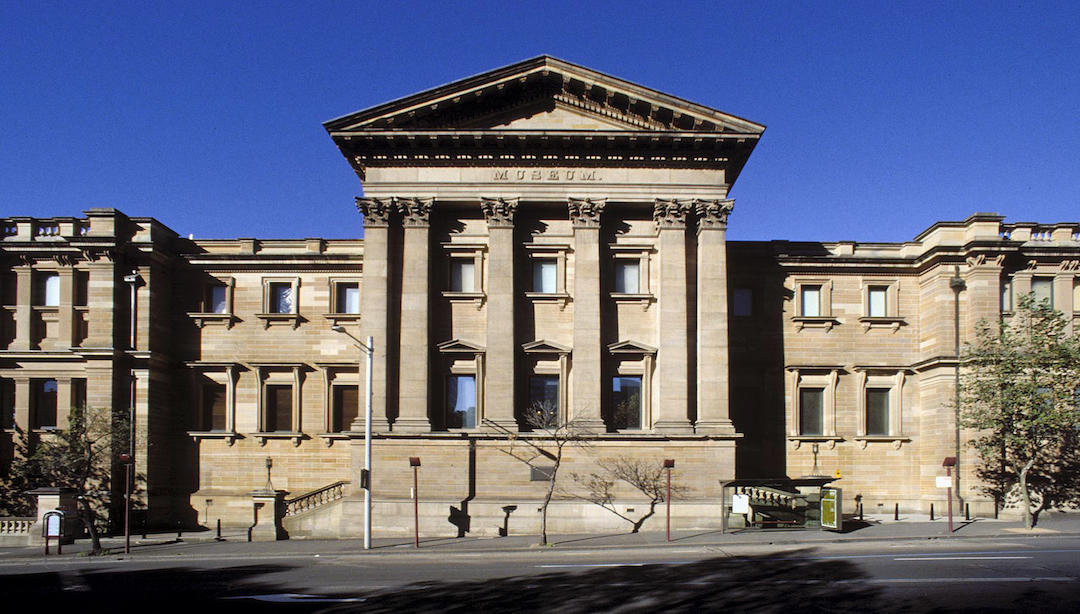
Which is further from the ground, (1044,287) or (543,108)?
(543,108)

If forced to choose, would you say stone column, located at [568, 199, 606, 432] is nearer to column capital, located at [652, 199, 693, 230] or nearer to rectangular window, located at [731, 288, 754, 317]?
column capital, located at [652, 199, 693, 230]

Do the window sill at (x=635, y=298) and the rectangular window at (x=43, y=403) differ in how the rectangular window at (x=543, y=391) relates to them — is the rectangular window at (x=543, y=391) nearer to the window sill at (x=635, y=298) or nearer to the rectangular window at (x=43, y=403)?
the window sill at (x=635, y=298)

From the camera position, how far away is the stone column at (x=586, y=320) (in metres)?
34.3

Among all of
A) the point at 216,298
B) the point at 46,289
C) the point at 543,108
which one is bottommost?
the point at 216,298

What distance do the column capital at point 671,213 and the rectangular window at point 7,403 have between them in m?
29.3

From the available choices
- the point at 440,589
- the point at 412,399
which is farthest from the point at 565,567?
the point at 412,399

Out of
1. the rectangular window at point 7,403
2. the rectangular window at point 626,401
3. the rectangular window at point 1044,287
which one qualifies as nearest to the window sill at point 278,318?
the rectangular window at point 7,403

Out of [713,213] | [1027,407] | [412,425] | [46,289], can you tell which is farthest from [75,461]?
[1027,407]

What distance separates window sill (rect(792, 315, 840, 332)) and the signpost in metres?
9.88

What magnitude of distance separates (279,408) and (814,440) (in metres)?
24.4

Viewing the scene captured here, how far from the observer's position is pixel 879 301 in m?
40.4

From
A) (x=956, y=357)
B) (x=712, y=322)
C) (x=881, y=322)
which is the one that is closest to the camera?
(x=712, y=322)

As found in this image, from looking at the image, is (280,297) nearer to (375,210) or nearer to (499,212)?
(375,210)

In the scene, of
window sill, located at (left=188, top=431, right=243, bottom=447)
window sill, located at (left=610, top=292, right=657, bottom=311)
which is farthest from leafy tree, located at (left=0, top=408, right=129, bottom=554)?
window sill, located at (left=610, top=292, right=657, bottom=311)
